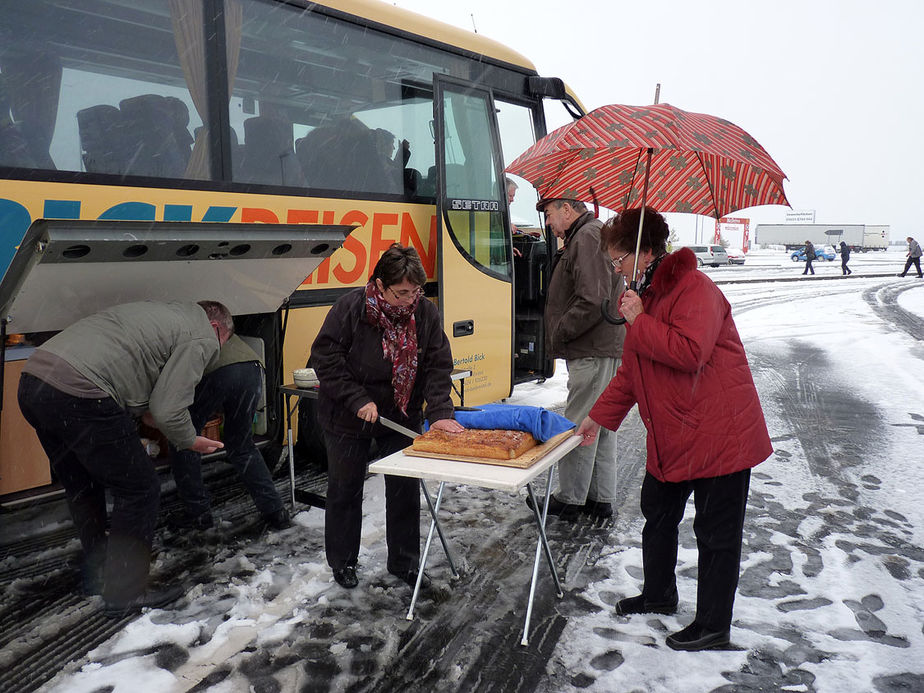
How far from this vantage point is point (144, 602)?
343 cm

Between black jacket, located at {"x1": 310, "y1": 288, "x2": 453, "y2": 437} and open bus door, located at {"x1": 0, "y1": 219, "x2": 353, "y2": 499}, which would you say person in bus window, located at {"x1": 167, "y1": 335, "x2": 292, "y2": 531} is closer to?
open bus door, located at {"x1": 0, "y1": 219, "x2": 353, "y2": 499}

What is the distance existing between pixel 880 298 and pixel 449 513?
19.8m

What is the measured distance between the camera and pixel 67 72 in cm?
367

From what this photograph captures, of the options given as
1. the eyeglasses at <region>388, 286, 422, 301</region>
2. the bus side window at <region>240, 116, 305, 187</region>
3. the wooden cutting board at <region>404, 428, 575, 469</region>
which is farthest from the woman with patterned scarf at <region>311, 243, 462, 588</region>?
the bus side window at <region>240, 116, 305, 187</region>

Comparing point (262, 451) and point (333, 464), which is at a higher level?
point (333, 464)

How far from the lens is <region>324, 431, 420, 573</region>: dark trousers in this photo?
352 cm

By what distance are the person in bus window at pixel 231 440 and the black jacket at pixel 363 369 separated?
864mm

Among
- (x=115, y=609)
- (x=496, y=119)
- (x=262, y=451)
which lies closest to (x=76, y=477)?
(x=115, y=609)

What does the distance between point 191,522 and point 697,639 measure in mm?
2938

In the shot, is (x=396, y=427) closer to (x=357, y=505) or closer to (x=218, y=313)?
(x=357, y=505)

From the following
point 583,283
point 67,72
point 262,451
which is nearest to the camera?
point 67,72

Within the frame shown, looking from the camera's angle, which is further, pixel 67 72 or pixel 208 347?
pixel 67 72

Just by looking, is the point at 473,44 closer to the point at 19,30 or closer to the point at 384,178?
the point at 384,178

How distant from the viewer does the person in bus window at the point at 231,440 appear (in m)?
4.11
